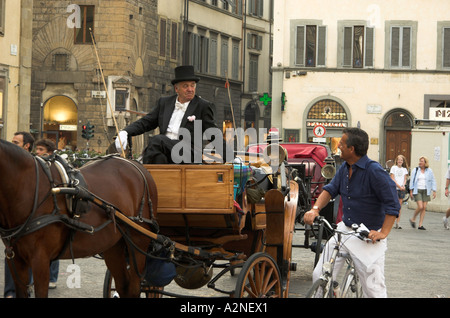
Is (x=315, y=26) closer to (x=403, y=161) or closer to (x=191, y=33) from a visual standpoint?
(x=191, y=33)

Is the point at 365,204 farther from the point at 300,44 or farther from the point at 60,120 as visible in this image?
the point at 60,120

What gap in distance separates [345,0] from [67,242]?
1385 inches

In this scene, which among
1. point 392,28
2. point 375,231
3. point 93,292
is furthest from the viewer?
point 392,28

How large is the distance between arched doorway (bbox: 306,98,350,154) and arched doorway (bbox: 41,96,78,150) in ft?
36.8

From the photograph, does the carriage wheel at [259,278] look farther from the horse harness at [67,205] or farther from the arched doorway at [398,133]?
the arched doorway at [398,133]

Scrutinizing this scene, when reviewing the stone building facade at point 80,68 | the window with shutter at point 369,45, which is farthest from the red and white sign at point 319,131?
the stone building facade at point 80,68

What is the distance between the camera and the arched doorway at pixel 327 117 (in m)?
39.2

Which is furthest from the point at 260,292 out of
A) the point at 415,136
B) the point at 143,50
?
the point at 143,50

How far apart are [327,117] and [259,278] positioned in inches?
1297

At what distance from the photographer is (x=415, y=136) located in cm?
2748

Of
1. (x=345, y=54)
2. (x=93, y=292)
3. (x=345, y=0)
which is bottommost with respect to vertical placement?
(x=93, y=292)

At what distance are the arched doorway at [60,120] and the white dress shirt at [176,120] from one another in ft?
109

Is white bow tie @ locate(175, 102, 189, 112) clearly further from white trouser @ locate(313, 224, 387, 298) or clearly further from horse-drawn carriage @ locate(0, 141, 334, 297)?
white trouser @ locate(313, 224, 387, 298)
